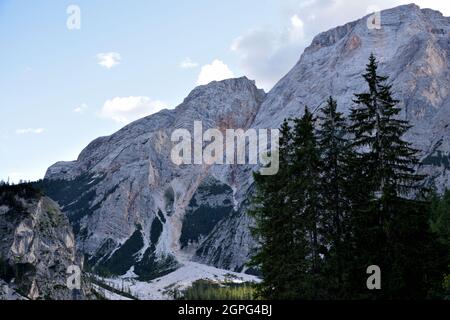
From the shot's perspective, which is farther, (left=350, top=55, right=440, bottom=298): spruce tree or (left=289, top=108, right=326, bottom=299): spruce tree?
(left=289, top=108, right=326, bottom=299): spruce tree

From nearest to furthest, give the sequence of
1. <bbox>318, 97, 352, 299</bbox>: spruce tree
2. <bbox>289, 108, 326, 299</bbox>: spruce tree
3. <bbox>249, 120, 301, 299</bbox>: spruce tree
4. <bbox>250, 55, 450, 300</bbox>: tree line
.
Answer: <bbox>250, 55, 450, 300</bbox>: tree line < <bbox>318, 97, 352, 299</bbox>: spruce tree < <bbox>289, 108, 326, 299</bbox>: spruce tree < <bbox>249, 120, 301, 299</bbox>: spruce tree

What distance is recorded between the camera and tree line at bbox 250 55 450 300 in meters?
32.0

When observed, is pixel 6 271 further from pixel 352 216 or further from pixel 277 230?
pixel 352 216

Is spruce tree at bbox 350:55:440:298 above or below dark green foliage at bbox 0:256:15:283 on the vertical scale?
above

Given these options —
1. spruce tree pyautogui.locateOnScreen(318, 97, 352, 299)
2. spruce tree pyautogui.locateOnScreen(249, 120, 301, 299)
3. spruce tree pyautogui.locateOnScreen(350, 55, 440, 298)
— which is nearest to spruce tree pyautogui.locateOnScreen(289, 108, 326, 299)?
spruce tree pyautogui.locateOnScreen(318, 97, 352, 299)

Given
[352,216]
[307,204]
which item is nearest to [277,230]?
[307,204]

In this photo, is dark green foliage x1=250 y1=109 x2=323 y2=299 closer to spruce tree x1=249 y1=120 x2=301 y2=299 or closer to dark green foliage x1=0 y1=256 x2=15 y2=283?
spruce tree x1=249 y1=120 x2=301 y2=299

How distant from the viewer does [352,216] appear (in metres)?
35.6

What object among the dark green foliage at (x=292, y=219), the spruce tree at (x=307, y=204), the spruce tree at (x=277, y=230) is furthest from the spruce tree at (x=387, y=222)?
the spruce tree at (x=277, y=230)
